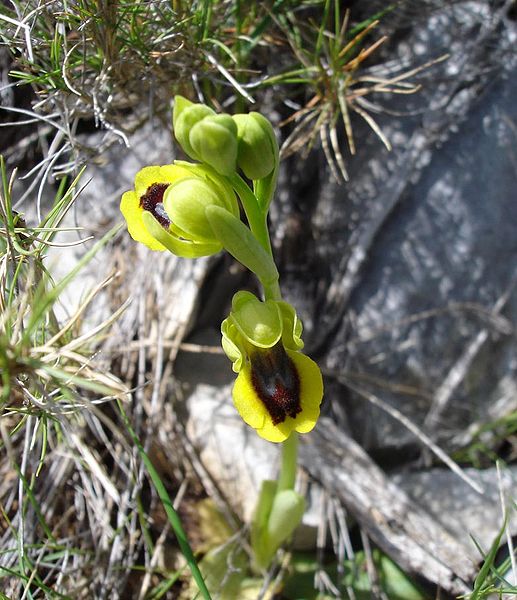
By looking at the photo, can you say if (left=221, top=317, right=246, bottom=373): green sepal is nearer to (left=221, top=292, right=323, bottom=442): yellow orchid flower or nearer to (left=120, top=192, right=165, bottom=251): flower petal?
(left=221, top=292, right=323, bottom=442): yellow orchid flower

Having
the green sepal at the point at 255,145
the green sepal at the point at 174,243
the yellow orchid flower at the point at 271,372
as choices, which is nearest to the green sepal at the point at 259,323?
the yellow orchid flower at the point at 271,372

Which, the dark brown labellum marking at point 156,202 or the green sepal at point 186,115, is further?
the dark brown labellum marking at point 156,202

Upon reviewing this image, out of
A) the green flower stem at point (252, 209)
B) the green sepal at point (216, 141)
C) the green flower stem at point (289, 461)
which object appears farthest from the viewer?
the green flower stem at point (289, 461)

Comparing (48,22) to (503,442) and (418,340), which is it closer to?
(418,340)

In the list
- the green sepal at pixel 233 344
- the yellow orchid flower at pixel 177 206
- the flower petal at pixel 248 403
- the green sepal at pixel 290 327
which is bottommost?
the flower petal at pixel 248 403

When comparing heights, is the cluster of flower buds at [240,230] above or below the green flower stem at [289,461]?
above

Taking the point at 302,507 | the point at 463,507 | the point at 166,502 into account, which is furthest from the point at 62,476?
the point at 463,507

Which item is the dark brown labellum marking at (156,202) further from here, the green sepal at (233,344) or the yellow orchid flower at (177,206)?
the green sepal at (233,344)
